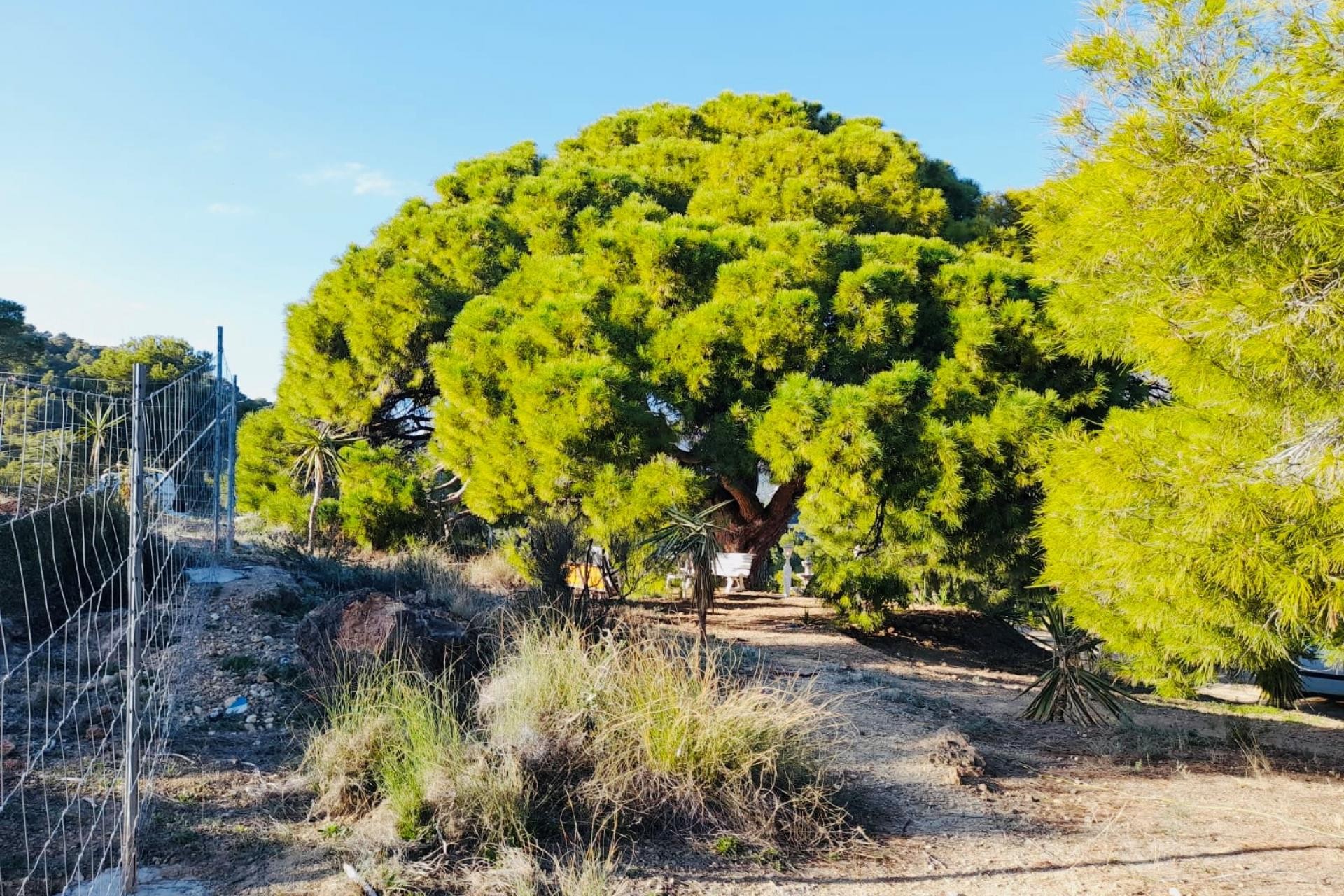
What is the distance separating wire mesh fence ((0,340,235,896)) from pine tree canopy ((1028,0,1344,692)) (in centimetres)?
472

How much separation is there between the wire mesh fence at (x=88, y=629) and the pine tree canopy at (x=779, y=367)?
3.15 meters

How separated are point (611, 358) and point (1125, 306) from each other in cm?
526

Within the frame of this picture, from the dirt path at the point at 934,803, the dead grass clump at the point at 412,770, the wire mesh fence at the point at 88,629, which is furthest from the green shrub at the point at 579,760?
the wire mesh fence at the point at 88,629

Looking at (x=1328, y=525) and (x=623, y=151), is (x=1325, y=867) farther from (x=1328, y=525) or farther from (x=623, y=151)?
(x=623, y=151)

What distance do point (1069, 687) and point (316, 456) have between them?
10991 mm

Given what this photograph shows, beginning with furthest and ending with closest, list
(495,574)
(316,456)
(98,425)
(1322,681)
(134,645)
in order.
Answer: (316,456)
(1322,681)
(495,574)
(98,425)
(134,645)

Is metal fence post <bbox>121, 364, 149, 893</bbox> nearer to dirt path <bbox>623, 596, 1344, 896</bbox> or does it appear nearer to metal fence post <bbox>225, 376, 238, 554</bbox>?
dirt path <bbox>623, 596, 1344, 896</bbox>

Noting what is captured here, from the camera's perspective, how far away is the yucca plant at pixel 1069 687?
7.68m

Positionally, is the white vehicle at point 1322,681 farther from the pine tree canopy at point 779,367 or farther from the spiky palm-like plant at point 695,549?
the spiky palm-like plant at point 695,549

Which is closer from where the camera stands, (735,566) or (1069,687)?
(1069,687)

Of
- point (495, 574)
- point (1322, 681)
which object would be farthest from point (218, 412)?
point (1322, 681)

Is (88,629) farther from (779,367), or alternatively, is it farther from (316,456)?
(316,456)

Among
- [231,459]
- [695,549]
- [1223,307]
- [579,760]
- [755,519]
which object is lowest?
[579,760]

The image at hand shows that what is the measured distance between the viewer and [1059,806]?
16.8 feet
